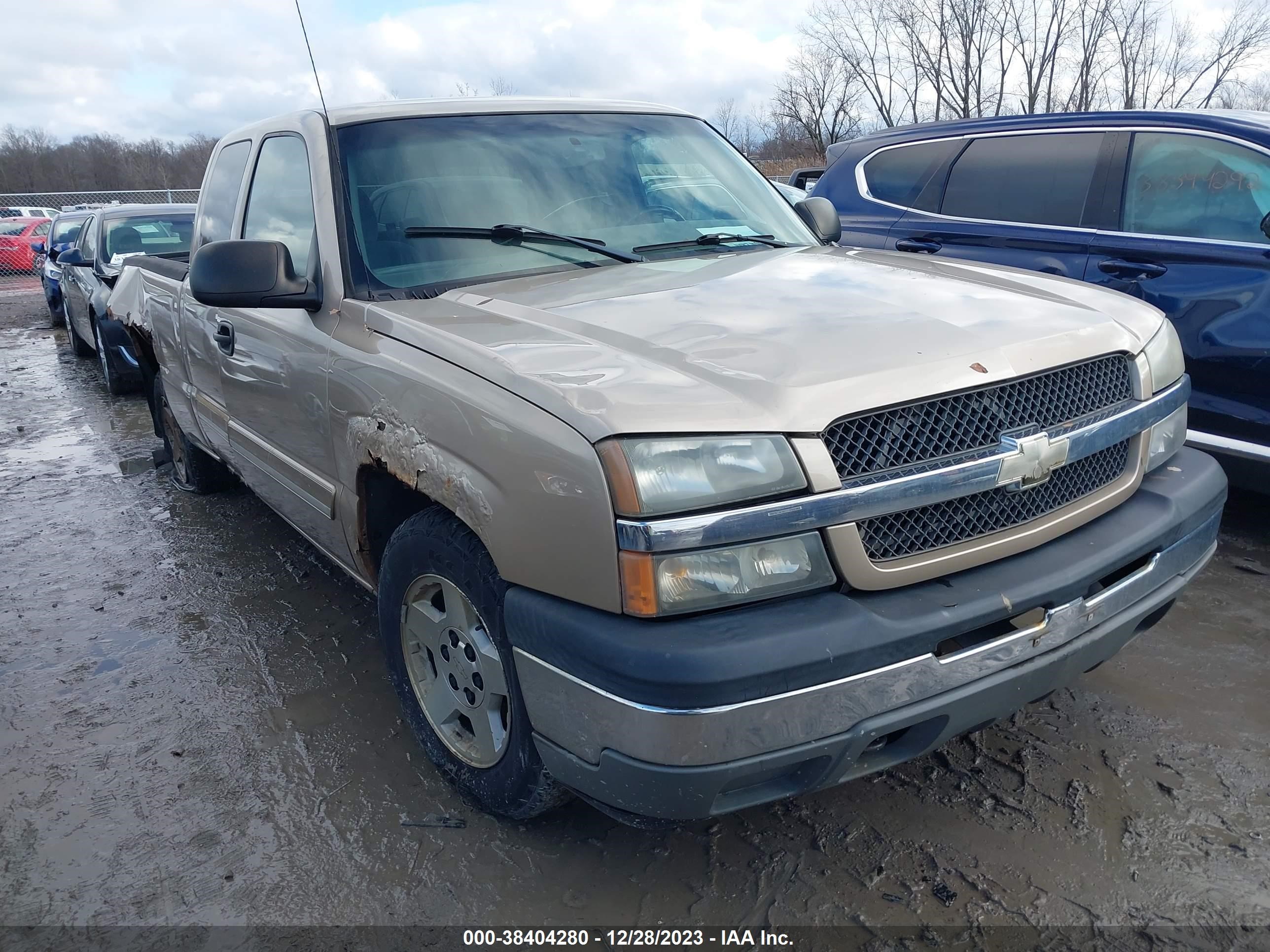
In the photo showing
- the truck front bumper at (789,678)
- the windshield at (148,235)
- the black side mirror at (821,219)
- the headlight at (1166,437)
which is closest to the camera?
the truck front bumper at (789,678)

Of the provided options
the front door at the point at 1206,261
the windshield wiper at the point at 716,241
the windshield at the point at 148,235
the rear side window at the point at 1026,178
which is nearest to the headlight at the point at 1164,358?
the windshield wiper at the point at 716,241

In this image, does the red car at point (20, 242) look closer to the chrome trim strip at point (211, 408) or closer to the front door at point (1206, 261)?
the chrome trim strip at point (211, 408)

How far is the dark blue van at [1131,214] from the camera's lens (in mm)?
3936

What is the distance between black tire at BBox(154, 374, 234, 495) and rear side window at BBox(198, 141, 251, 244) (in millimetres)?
1280

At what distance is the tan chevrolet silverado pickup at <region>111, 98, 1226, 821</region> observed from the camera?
1851 millimetres

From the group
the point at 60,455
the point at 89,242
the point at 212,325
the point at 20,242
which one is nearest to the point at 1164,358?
the point at 212,325

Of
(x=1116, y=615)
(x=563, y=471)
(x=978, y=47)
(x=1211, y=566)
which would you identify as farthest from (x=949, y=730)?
(x=978, y=47)

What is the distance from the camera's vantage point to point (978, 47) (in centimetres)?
3309

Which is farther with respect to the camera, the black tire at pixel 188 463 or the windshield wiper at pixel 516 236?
the black tire at pixel 188 463

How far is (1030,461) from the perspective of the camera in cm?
211

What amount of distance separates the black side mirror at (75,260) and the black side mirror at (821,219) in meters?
7.40

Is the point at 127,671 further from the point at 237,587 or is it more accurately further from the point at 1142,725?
the point at 1142,725

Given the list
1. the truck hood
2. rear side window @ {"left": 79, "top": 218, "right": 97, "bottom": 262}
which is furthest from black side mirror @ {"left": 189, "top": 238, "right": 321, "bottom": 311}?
rear side window @ {"left": 79, "top": 218, "right": 97, "bottom": 262}

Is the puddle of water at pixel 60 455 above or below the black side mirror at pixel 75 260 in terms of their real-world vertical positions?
below
